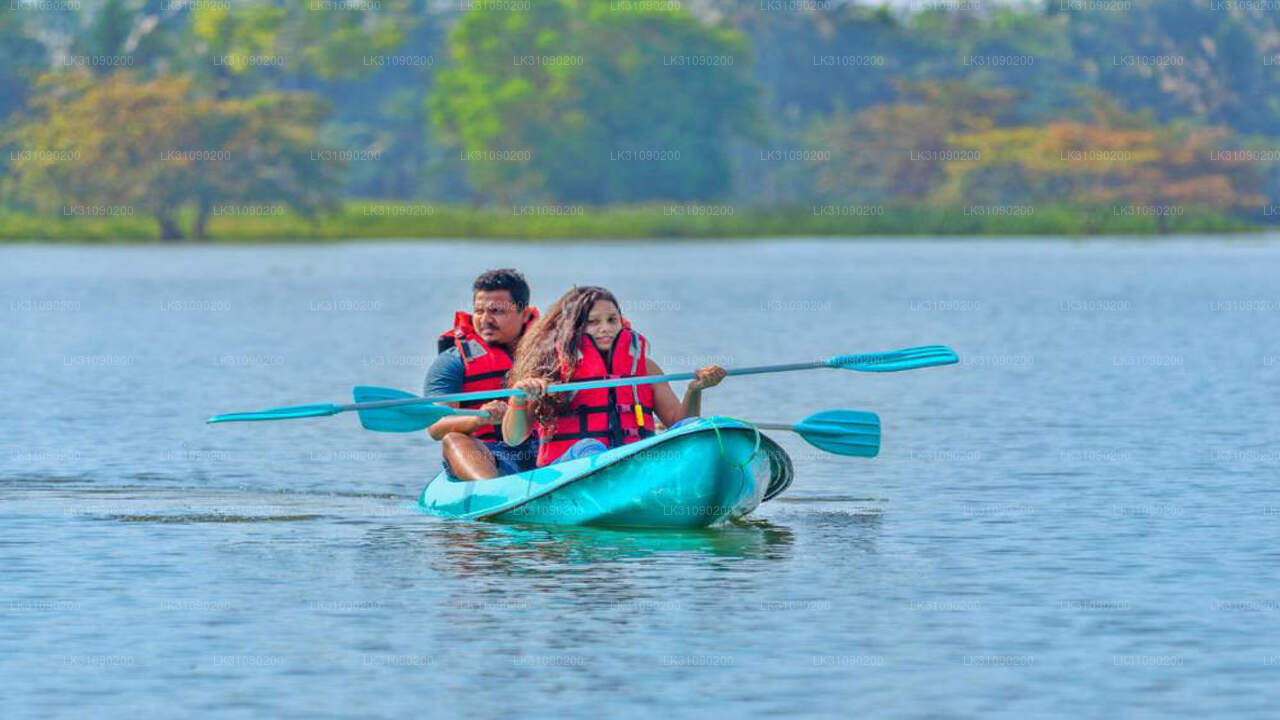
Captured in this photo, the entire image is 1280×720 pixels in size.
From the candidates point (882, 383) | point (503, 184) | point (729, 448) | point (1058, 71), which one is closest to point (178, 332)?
point (882, 383)

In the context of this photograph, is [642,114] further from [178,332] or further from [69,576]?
[69,576]

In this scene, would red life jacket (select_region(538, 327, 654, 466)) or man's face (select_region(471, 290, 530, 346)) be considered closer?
red life jacket (select_region(538, 327, 654, 466))

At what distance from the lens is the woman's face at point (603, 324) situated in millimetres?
13562

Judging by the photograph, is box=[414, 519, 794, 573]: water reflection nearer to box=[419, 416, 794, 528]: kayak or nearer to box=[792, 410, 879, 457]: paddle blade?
box=[419, 416, 794, 528]: kayak

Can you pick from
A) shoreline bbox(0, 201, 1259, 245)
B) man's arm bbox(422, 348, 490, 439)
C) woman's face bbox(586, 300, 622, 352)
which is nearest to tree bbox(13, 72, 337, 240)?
shoreline bbox(0, 201, 1259, 245)

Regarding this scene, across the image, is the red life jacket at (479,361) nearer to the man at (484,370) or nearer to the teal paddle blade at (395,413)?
the man at (484,370)

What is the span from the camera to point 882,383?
26438mm

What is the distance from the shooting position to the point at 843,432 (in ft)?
48.8

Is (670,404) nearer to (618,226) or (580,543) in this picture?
(580,543)

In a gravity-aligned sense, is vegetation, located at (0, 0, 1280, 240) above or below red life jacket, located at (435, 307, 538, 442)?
above

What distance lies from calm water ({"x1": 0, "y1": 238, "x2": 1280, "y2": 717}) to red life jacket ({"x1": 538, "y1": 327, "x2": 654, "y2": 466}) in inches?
22.4

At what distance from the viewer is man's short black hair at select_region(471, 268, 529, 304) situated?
45.6ft

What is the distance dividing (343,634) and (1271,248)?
73083 millimetres

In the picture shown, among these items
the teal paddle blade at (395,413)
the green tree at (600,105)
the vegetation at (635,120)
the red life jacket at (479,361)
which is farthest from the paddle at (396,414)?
the green tree at (600,105)
